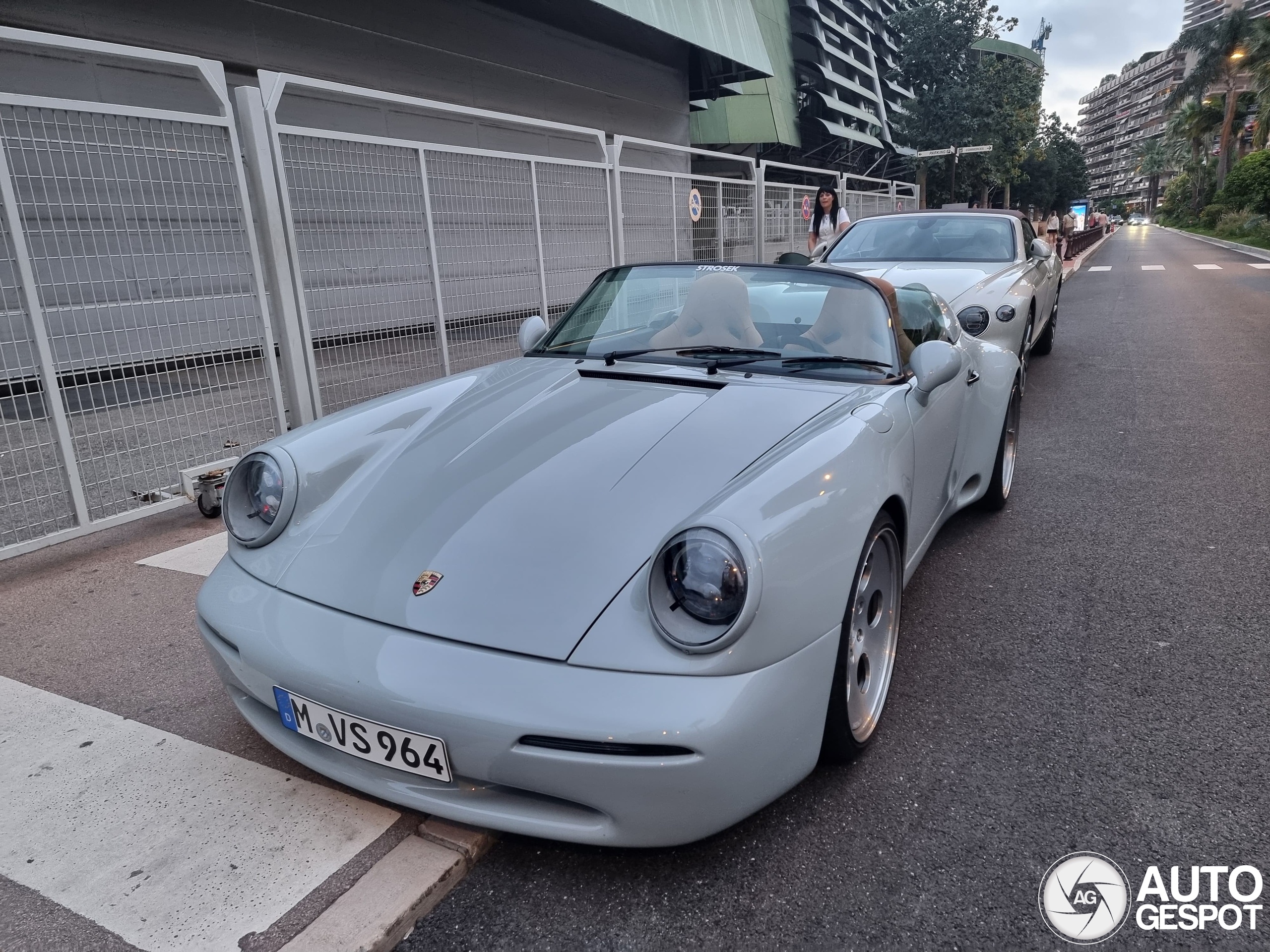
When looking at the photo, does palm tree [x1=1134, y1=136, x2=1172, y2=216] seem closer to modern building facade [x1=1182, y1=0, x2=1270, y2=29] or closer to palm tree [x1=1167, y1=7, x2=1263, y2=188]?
modern building facade [x1=1182, y1=0, x2=1270, y2=29]

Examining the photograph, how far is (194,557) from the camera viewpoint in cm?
364

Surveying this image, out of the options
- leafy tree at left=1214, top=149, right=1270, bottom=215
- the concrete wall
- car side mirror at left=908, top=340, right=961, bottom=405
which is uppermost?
the concrete wall

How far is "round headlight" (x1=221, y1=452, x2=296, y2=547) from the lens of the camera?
7.36ft

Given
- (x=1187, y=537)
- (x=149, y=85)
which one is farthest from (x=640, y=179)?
(x=1187, y=537)

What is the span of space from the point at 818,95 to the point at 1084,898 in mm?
34997

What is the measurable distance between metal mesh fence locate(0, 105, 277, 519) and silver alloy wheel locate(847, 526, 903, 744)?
3491 millimetres

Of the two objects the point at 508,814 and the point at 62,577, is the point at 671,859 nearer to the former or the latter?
the point at 508,814

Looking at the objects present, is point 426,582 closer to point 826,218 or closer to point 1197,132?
point 826,218

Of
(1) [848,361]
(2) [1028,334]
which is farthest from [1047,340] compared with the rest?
(1) [848,361]

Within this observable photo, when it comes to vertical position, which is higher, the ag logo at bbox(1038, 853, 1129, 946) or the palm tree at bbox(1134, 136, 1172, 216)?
the palm tree at bbox(1134, 136, 1172, 216)

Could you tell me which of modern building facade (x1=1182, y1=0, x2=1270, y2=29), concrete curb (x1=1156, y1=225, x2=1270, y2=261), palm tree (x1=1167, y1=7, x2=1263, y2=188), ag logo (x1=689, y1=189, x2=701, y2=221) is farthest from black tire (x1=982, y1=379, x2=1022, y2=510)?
modern building facade (x1=1182, y1=0, x2=1270, y2=29)

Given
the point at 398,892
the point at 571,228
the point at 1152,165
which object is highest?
the point at 1152,165

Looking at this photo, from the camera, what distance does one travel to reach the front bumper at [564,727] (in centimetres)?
160

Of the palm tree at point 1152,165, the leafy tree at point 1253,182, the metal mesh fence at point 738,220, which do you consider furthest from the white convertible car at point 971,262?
the palm tree at point 1152,165
